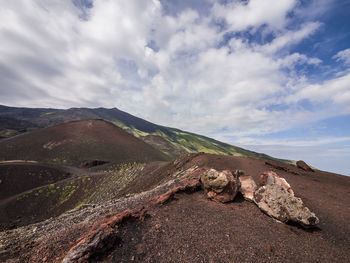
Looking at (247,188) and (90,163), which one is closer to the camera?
(247,188)

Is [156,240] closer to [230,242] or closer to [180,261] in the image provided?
[180,261]

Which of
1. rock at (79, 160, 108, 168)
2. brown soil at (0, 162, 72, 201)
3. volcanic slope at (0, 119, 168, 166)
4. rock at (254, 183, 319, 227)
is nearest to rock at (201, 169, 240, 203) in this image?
rock at (254, 183, 319, 227)

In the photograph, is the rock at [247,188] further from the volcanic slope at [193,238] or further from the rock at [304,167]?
the rock at [304,167]

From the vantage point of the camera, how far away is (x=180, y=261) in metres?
5.63

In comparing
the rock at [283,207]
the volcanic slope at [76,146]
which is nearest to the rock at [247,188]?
the rock at [283,207]

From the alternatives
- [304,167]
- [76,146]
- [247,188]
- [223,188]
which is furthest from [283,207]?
[76,146]

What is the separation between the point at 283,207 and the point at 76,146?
70124 millimetres

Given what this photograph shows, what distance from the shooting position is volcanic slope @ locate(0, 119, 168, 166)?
53625 millimetres

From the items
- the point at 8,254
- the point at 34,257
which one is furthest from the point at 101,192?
the point at 34,257

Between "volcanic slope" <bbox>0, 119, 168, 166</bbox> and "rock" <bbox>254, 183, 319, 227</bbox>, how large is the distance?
48568mm

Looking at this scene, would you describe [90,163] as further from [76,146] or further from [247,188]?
[247,188]

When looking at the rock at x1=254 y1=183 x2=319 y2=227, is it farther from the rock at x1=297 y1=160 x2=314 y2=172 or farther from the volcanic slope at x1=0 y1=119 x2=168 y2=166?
the volcanic slope at x1=0 y1=119 x2=168 y2=166

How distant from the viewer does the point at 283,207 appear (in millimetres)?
8633

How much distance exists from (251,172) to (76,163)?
179 feet
